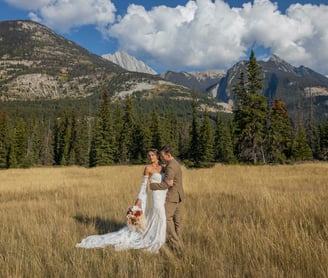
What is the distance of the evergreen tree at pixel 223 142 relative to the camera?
183 ft

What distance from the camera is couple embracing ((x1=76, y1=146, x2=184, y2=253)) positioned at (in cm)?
555

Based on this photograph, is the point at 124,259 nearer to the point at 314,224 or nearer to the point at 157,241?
the point at 157,241

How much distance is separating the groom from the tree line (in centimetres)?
2849

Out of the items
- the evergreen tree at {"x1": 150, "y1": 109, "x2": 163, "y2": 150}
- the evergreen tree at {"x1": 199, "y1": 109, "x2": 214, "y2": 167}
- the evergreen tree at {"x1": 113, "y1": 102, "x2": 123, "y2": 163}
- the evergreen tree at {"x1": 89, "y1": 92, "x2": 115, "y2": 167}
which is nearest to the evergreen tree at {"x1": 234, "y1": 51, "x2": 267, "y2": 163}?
the evergreen tree at {"x1": 199, "y1": 109, "x2": 214, "y2": 167}

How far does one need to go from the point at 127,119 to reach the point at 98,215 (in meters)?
49.2

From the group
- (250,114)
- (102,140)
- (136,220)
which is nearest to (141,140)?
(102,140)

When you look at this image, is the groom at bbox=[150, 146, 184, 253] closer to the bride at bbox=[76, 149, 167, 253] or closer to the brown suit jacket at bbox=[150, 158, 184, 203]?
the brown suit jacket at bbox=[150, 158, 184, 203]

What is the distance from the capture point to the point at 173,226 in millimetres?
5656

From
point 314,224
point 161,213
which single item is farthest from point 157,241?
point 314,224

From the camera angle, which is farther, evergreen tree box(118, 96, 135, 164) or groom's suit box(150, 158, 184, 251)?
evergreen tree box(118, 96, 135, 164)

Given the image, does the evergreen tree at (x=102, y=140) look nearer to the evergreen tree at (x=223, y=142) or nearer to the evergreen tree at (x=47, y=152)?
the evergreen tree at (x=223, y=142)

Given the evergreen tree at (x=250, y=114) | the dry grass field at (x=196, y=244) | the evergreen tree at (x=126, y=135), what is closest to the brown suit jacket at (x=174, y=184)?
the dry grass field at (x=196, y=244)

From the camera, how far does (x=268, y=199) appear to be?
816cm

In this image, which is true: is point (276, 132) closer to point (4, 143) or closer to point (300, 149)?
point (300, 149)
